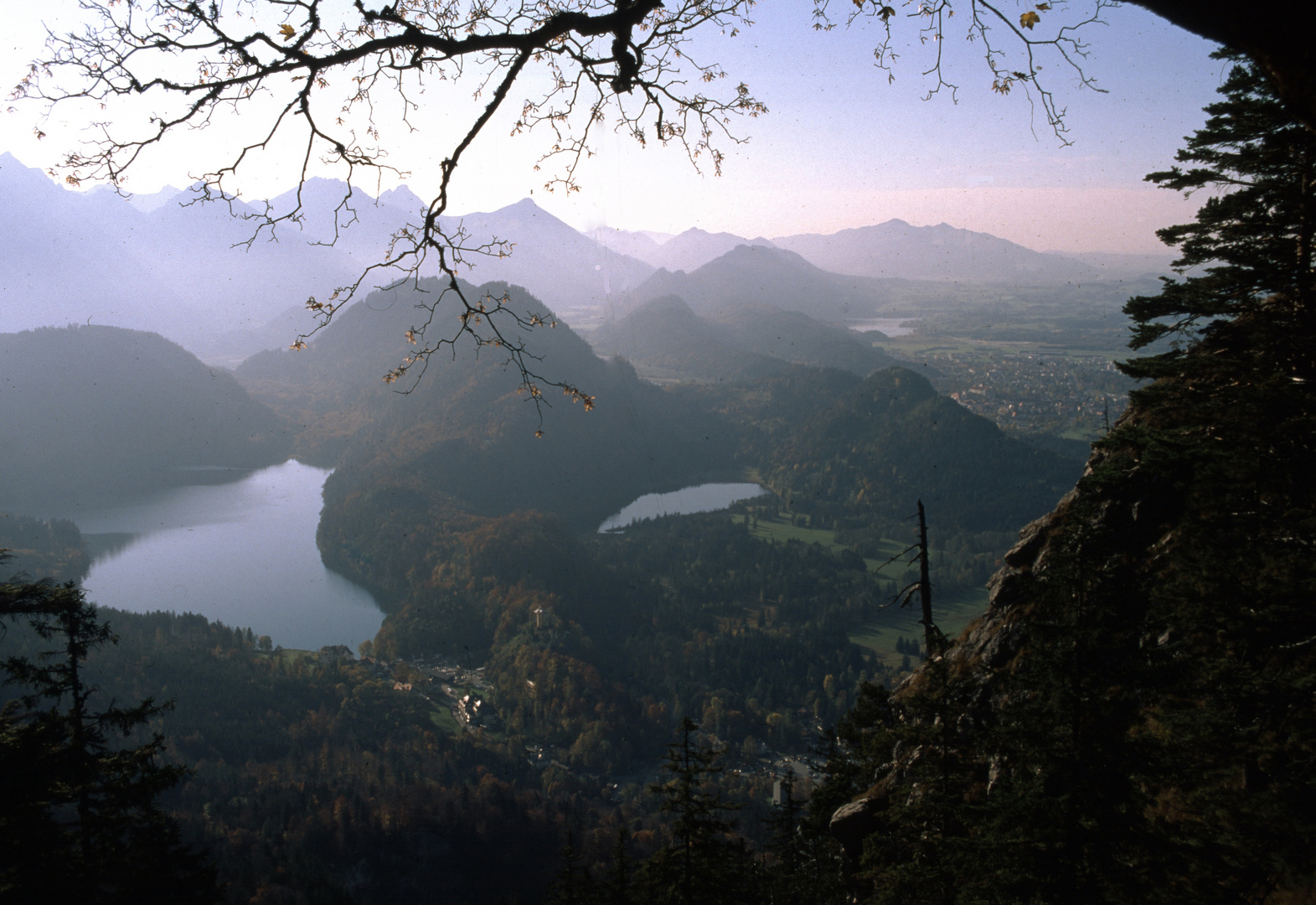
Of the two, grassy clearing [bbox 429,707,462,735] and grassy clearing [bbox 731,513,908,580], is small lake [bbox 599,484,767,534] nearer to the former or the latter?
grassy clearing [bbox 731,513,908,580]

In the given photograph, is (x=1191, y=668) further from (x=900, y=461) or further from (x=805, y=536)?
(x=900, y=461)

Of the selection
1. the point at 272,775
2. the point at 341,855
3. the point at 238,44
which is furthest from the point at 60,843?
the point at 272,775

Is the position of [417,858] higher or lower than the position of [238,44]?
lower

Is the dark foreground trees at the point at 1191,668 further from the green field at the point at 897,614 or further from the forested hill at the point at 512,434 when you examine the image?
the forested hill at the point at 512,434

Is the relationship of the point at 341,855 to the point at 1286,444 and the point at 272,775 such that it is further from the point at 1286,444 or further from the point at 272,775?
the point at 1286,444

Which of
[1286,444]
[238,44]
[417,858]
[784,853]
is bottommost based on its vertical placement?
[417,858]

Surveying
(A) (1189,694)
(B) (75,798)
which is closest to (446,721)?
(B) (75,798)

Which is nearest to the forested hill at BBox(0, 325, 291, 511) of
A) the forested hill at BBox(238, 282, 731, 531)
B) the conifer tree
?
the forested hill at BBox(238, 282, 731, 531)
